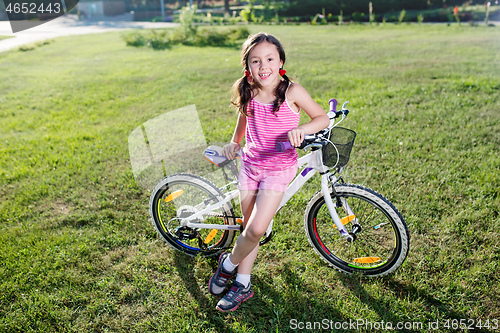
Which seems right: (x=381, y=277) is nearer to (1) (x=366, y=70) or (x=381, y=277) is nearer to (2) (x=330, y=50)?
(1) (x=366, y=70)

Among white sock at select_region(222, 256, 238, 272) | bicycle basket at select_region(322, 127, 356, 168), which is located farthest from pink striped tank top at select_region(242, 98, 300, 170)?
white sock at select_region(222, 256, 238, 272)

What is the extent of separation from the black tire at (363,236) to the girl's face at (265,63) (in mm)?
906

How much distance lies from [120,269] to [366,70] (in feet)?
25.8

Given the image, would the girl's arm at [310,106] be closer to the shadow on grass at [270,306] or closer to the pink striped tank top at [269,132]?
the pink striped tank top at [269,132]

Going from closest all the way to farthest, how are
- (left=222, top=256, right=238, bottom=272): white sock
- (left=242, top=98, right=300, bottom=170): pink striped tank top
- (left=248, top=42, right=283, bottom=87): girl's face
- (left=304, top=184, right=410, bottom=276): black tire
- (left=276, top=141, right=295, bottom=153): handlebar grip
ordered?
(left=276, top=141, right=295, bottom=153): handlebar grip < (left=248, top=42, right=283, bottom=87): girl's face < (left=242, top=98, right=300, bottom=170): pink striped tank top < (left=304, top=184, right=410, bottom=276): black tire < (left=222, top=256, right=238, bottom=272): white sock

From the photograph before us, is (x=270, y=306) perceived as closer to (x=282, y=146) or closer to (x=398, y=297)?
(x=398, y=297)

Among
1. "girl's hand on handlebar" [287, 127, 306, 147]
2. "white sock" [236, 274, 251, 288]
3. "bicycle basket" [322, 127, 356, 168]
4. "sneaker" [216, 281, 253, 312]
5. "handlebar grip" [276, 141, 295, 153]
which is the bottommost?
"sneaker" [216, 281, 253, 312]

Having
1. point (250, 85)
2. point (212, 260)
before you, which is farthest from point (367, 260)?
point (250, 85)

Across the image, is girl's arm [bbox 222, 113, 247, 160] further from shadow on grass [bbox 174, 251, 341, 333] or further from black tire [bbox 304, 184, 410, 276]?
shadow on grass [bbox 174, 251, 341, 333]

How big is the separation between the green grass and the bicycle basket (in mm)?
999

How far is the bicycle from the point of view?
2416mm

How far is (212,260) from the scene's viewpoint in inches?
118

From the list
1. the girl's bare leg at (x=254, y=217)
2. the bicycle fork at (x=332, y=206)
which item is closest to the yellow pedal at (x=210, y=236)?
the girl's bare leg at (x=254, y=217)

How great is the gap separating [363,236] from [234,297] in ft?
4.12
